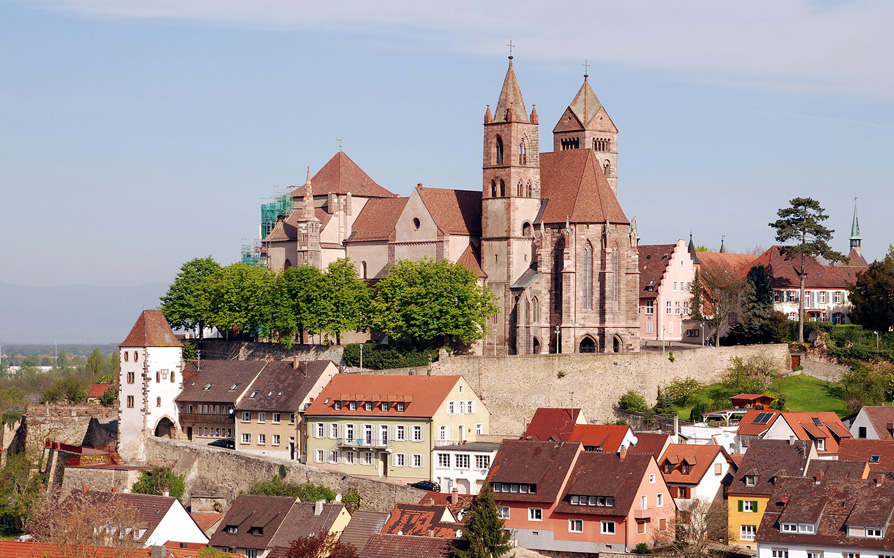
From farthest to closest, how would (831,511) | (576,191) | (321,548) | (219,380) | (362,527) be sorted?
(576,191)
(219,380)
(362,527)
(321,548)
(831,511)

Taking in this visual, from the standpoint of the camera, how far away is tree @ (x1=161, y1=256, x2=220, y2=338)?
372 feet

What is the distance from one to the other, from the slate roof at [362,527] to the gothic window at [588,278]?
98.7 ft

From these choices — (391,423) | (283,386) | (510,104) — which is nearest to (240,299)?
(283,386)

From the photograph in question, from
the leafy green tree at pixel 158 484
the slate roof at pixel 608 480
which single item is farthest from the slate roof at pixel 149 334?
the slate roof at pixel 608 480

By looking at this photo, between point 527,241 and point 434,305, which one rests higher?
point 527,241

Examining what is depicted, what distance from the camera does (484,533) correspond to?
6800cm

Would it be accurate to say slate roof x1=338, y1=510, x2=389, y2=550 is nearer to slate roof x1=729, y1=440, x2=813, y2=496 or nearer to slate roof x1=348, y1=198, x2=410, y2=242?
slate roof x1=729, y1=440, x2=813, y2=496

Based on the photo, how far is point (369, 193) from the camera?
117875 mm

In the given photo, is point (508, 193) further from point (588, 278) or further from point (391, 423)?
point (391, 423)

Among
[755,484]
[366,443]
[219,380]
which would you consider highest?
[219,380]

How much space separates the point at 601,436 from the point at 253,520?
59.2 ft

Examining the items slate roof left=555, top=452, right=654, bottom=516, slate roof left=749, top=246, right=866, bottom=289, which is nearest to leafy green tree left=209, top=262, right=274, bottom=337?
slate roof left=749, top=246, right=866, bottom=289

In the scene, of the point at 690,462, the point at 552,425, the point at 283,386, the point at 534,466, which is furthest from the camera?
the point at 283,386

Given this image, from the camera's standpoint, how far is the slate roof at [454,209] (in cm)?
10638
